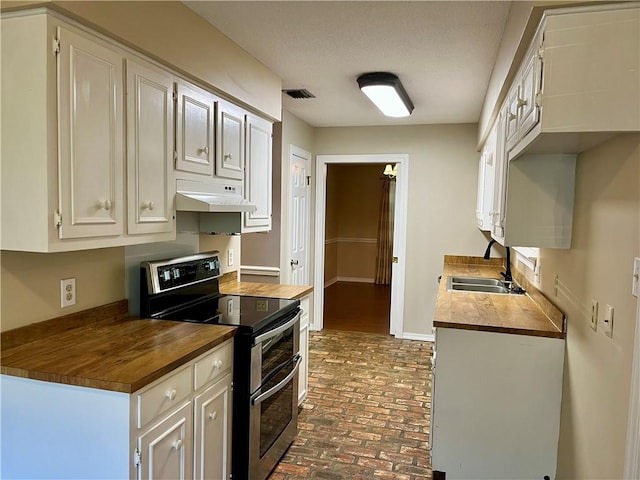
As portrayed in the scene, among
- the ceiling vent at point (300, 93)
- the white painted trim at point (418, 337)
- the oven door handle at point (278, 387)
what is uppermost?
the ceiling vent at point (300, 93)

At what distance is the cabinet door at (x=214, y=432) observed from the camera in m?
1.94

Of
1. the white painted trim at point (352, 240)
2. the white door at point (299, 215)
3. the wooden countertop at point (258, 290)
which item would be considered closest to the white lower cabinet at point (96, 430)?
the wooden countertop at point (258, 290)

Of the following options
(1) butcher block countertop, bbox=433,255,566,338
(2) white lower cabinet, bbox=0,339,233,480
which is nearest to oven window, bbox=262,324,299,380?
(2) white lower cabinet, bbox=0,339,233,480

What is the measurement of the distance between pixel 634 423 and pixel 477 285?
2581 mm

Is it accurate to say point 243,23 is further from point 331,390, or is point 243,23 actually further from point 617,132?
point 331,390

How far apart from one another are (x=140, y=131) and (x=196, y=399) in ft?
3.94

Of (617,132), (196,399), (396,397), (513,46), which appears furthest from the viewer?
(396,397)

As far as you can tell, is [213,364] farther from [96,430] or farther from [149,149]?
[149,149]

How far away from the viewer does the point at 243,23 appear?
244cm

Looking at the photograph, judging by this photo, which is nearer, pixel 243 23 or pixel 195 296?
pixel 243 23

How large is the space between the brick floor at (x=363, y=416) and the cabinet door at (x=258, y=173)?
4.75ft

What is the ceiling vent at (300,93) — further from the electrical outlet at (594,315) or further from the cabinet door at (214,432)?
the electrical outlet at (594,315)

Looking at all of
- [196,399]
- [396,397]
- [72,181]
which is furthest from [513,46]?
[396,397]

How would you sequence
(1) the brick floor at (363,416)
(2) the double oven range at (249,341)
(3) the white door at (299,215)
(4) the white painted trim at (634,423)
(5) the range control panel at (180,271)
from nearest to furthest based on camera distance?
(4) the white painted trim at (634,423) < (2) the double oven range at (249,341) < (5) the range control panel at (180,271) < (1) the brick floor at (363,416) < (3) the white door at (299,215)
